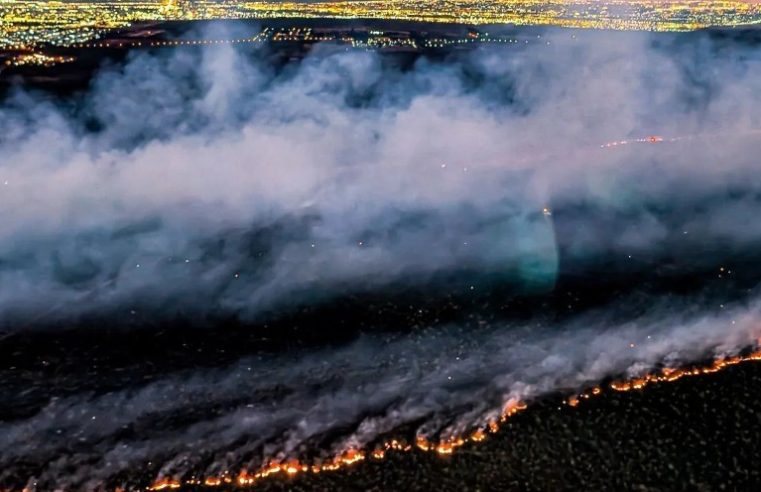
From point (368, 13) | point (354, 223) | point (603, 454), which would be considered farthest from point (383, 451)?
point (368, 13)

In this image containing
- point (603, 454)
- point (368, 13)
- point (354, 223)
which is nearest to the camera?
point (603, 454)

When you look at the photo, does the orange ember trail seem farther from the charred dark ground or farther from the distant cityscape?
the distant cityscape

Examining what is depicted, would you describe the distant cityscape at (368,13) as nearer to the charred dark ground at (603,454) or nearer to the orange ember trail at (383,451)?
the orange ember trail at (383,451)

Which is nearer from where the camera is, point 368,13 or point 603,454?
point 603,454

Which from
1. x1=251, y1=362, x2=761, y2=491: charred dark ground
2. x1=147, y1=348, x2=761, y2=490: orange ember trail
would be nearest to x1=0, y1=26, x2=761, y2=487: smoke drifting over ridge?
x1=147, y1=348, x2=761, y2=490: orange ember trail

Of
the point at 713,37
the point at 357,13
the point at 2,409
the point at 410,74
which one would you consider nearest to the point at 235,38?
the point at 357,13

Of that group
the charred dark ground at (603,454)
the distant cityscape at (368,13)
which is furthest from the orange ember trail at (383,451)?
the distant cityscape at (368,13)

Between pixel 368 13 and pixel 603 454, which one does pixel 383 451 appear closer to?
pixel 603 454
